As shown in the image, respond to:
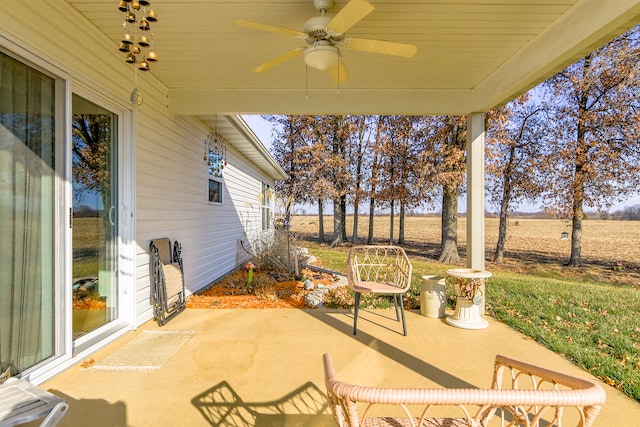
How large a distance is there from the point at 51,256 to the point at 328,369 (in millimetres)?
2404

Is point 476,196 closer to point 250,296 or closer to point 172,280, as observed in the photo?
point 250,296

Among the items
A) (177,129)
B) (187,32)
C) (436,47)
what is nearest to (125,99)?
(187,32)

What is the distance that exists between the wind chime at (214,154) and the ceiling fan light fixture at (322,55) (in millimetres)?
3735

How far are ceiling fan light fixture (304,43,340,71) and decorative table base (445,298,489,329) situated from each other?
2915mm

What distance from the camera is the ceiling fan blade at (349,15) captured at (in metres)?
2.05

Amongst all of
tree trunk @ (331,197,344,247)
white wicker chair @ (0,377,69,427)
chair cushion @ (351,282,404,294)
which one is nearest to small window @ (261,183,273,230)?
tree trunk @ (331,197,344,247)

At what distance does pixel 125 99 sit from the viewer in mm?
3467

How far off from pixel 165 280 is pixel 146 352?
111 cm

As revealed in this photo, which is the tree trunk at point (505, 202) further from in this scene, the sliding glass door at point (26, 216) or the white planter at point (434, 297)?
the sliding glass door at point (26, 216)

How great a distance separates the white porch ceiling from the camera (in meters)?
2.61

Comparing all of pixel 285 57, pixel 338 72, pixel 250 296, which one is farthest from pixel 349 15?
pixel 250 296

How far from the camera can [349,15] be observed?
2189 millimetres

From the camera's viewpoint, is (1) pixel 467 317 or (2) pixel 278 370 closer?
(2) pixel 278 370

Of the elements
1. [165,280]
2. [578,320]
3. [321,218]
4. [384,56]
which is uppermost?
[384,56]
